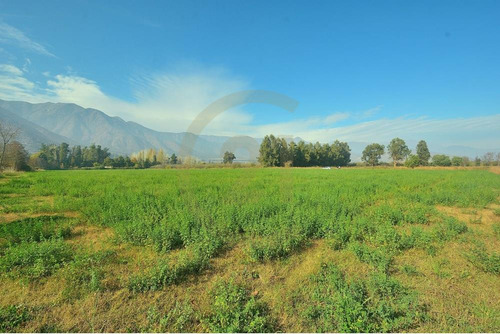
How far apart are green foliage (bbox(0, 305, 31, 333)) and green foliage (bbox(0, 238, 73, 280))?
2.87ft

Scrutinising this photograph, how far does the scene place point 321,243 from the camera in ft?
19.4

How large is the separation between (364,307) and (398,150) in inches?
4112

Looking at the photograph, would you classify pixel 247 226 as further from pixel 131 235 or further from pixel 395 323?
pixel 395 323

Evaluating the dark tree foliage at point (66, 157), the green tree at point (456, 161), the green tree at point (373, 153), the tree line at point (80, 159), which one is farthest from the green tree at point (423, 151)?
the dark tree foliage at point (66, 157)

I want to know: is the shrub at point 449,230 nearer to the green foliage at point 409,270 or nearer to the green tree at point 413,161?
the green foliage at point 409,270

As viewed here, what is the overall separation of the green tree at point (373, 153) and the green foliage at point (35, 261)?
110m

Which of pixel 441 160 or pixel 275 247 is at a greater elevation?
pixel 441 160

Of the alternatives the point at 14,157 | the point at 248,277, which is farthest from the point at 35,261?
the point at 14,157

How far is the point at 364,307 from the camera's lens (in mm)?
3234

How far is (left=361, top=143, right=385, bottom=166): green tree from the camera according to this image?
310 feet

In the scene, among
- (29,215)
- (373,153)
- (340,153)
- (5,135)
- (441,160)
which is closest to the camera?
(29,215)

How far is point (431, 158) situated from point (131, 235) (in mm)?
105648

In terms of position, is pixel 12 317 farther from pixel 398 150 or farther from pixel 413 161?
pixel 398 150

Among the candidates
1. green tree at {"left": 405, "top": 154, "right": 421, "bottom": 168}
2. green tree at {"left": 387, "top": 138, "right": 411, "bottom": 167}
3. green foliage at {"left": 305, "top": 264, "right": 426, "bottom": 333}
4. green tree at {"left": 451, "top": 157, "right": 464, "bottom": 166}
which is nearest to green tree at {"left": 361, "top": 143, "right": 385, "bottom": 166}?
green tree at {"left": 387, "top": 138, "right": 411, "bottom": 167}
